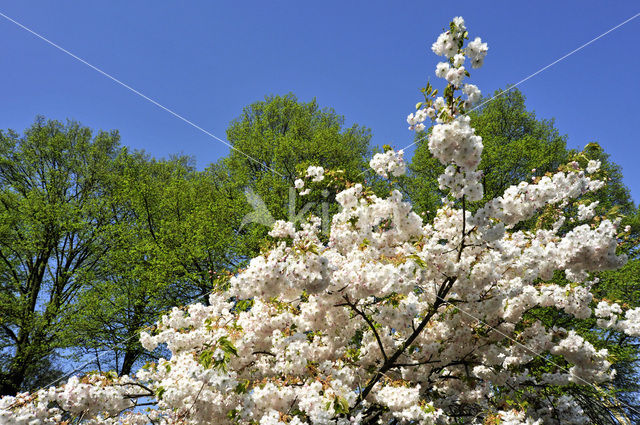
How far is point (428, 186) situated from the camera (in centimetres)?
1442

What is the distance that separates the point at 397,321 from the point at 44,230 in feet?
49.4

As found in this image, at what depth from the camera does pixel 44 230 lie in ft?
48.0

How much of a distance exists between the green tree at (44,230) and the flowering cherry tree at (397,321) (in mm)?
→ 9654

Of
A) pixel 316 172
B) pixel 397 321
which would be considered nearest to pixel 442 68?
pixel 316 172

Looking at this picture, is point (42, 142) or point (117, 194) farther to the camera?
point (42, 142)

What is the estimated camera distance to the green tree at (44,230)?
1308 cm

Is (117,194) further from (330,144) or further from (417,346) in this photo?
(417,346)

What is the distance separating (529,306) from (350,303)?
292 cm

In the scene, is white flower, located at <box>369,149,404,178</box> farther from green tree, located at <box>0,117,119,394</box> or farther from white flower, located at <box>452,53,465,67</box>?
green tree, located at <box>0,117,119,394</box>

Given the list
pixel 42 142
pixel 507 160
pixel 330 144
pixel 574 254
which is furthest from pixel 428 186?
pixel 42 142

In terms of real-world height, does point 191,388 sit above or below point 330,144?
below

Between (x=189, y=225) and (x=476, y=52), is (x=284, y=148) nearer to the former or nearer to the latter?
(x=189, y=225)

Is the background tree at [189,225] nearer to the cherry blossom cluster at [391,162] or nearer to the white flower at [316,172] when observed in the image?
the white flower at [316,172]

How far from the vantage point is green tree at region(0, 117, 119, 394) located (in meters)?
13.1
